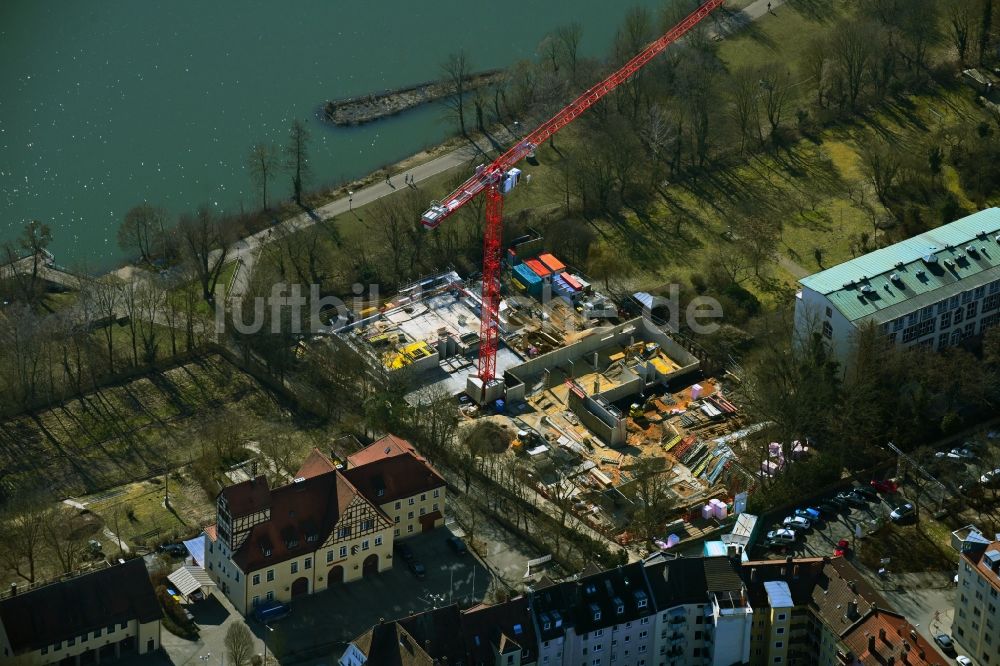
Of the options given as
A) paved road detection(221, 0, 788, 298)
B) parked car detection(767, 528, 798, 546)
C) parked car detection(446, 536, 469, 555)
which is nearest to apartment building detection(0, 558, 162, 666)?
parked car detection(446, 536, 469, 555)

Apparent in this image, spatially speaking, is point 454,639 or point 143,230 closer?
point 454,639

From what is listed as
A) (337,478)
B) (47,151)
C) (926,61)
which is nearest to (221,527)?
(337,478)

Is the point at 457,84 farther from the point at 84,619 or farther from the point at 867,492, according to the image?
the point at 84,619

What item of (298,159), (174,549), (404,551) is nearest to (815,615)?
(404,551)

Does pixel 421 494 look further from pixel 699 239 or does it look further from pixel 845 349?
pixel 699 239

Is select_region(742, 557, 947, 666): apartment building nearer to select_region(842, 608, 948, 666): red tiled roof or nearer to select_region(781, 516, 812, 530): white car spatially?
select_region(842, 608, 948, 666): red tiled roof

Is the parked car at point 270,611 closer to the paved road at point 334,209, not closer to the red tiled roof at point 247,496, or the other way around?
the red tiled roof at point 247,496
